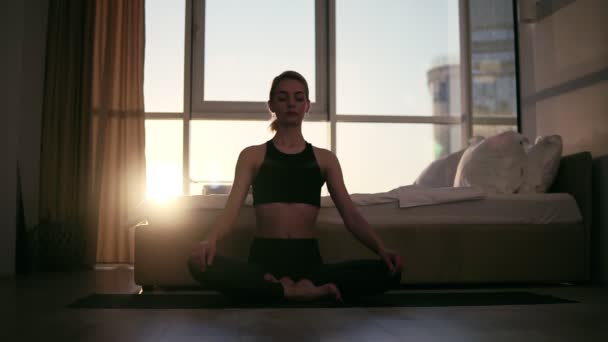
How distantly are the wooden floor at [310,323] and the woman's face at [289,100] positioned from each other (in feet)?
2.71

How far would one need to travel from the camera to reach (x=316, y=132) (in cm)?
531

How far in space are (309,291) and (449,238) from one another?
1.12 metres

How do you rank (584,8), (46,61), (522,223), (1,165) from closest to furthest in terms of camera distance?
(522,223) → (584,8) → (1,165) → (46,61)

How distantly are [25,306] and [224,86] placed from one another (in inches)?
125

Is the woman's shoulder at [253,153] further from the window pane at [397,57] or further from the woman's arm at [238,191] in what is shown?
the window pane at [397,57]

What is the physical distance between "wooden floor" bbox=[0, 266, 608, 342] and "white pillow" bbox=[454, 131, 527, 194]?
38.3 inches

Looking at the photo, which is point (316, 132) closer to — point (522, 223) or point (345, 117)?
point (345, 117)

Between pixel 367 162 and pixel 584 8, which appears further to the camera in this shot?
pixel 367 162

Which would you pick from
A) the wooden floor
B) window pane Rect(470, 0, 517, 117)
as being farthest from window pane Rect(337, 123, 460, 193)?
the wooden floor

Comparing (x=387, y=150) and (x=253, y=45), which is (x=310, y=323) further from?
(x=253, y=45)

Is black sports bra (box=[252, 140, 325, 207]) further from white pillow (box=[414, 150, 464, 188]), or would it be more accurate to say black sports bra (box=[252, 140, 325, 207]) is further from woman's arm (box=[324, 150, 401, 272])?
white pillow (box=[414, 150, 464, 188])

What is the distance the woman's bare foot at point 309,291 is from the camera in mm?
2240

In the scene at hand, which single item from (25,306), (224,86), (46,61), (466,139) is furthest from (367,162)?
(25,306)

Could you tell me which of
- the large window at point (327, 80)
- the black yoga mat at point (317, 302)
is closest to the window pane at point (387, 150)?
the large window at point (327, 80)
